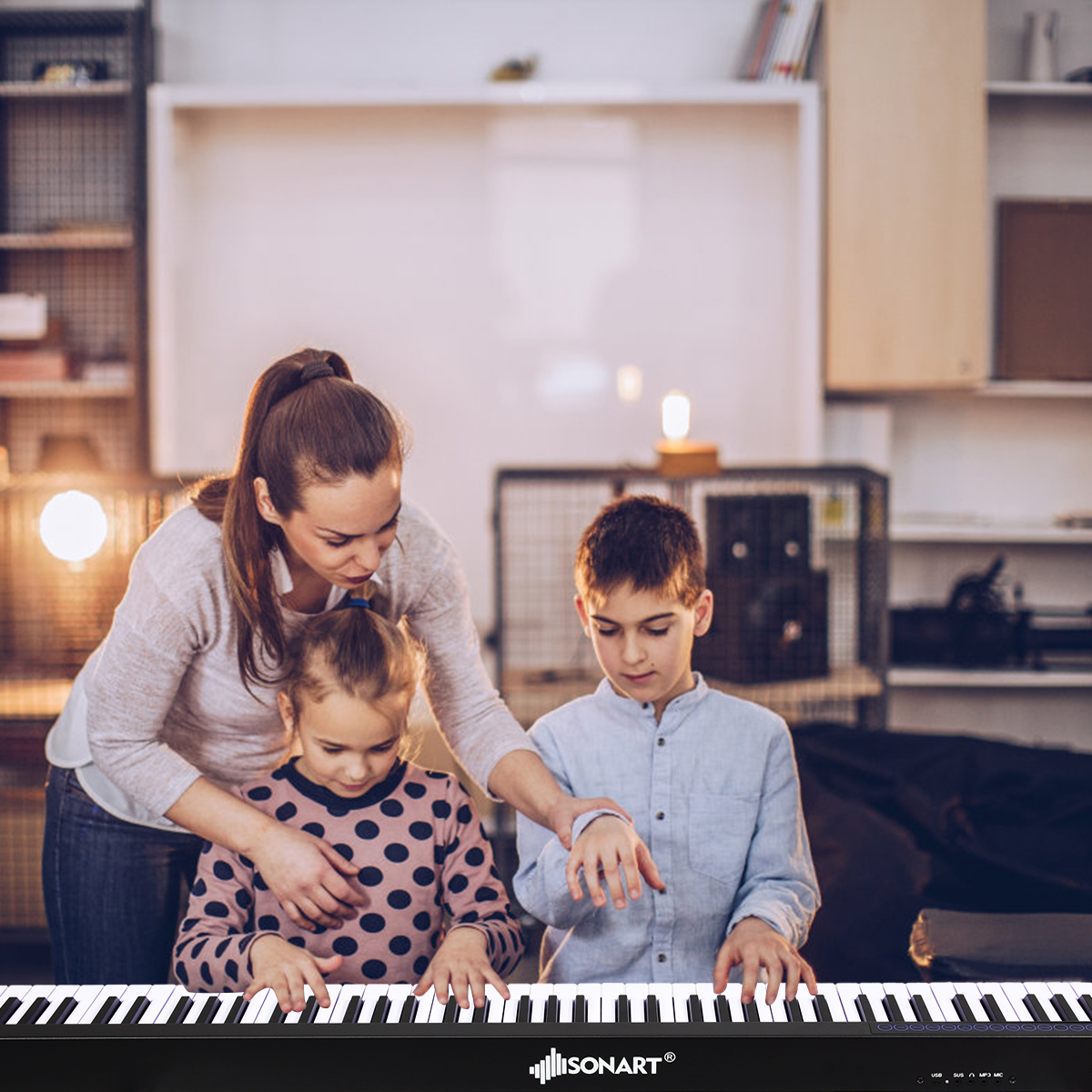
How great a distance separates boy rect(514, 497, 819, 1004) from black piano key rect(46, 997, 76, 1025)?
1.29 feet

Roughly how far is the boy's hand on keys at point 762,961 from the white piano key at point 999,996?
138 mm

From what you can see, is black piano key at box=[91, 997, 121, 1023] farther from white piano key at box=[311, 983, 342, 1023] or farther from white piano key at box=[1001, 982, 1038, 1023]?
white piano key at box=[1001, 982, 1038, 1023]

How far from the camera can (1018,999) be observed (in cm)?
97

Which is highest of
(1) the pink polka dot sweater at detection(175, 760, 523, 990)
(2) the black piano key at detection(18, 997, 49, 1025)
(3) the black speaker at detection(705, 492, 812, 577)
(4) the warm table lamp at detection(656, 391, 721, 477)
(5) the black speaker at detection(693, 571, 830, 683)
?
(4) the warm table lamp at detection(656, 391, 721, 477)

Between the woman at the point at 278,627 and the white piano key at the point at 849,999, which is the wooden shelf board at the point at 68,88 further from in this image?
the white piano key at the point at 849,999

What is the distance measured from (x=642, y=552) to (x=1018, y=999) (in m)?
0.49

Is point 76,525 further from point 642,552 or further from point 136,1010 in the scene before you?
point 642,552

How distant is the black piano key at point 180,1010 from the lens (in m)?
0.96

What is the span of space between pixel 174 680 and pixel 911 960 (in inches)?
31.4

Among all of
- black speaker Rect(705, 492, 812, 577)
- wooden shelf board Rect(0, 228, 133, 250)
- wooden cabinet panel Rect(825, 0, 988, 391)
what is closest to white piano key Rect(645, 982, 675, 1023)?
black speaker Rect(705, 492, 812, 577)

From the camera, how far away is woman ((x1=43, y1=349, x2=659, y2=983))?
3.12ft

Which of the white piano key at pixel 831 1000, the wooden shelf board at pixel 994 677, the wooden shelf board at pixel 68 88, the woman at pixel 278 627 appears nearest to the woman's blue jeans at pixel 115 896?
the woman at pixel 278 627

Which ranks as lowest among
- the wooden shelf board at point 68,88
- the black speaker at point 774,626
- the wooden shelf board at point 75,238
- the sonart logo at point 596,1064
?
the sonart logo at point 596,1064

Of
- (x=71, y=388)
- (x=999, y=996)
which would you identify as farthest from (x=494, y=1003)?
(x=71, y=388)
